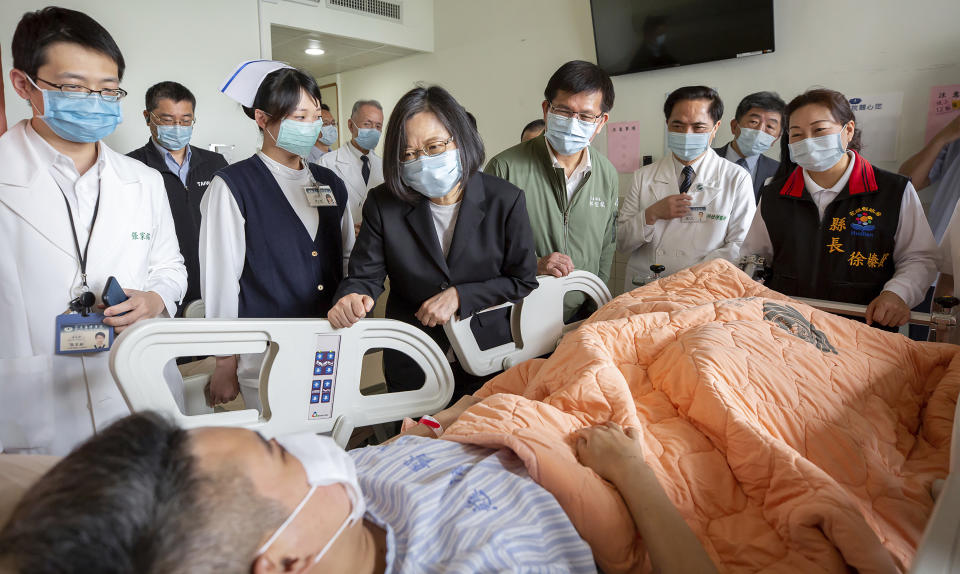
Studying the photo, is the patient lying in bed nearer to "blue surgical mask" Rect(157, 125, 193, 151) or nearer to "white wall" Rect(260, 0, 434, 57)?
"blue surgical mask" Rect(157, 125, 193, 151)

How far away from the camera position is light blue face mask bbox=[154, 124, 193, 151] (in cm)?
340

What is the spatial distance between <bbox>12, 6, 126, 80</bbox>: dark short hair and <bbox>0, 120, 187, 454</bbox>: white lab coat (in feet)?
0.65

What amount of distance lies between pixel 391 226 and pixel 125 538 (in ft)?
4.22

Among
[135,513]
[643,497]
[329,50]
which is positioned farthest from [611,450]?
[329,50]

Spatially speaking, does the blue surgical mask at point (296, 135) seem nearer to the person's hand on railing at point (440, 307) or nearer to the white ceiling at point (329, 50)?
the person's hand on railing at point (440, 307)

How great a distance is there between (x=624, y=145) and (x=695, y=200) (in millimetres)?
1837

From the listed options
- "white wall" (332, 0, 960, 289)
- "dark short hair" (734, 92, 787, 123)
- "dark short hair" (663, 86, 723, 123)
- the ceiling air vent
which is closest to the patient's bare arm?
"dark short hair" (663, 86, 723, 123)

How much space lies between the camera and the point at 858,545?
0.98 m

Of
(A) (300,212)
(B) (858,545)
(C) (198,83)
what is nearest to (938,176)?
(B) (858,545)

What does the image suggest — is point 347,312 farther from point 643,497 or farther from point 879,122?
point 879,122

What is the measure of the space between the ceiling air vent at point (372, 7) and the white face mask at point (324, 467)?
17.0 ft

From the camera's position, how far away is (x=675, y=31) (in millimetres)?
4086

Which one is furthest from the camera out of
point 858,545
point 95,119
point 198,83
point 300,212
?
point 198,83

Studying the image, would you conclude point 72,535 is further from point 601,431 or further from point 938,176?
point 938,176
